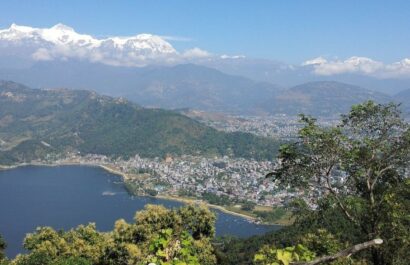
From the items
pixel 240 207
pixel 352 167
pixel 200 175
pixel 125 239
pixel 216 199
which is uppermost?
pixel 352 167

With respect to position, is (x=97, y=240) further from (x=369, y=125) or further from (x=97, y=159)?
(x=97, y=159)

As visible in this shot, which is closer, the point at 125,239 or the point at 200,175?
the point at 125,239

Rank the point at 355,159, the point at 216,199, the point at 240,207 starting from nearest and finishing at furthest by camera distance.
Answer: the point at 355,159 → the point at 240,207 → the point at 216,199

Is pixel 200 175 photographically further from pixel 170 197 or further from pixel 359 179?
pixel 359 179

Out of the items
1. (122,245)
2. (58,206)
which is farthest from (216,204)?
(122,245)

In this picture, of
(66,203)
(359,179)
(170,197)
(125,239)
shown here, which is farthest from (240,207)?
(359,179)

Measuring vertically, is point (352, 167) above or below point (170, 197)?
above

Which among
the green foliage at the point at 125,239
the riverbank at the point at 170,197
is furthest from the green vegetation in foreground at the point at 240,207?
the green foliage at the point at 125,239

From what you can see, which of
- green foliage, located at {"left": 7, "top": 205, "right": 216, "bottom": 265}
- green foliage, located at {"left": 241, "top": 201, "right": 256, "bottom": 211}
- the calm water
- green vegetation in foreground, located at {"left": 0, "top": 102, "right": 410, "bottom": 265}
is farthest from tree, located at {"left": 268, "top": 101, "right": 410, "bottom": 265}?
green foliage, located at {"left": 241, "top": 201, "right": 256, "bottom": 211}

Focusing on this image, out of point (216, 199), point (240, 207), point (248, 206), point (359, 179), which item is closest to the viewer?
point (359, 179)
